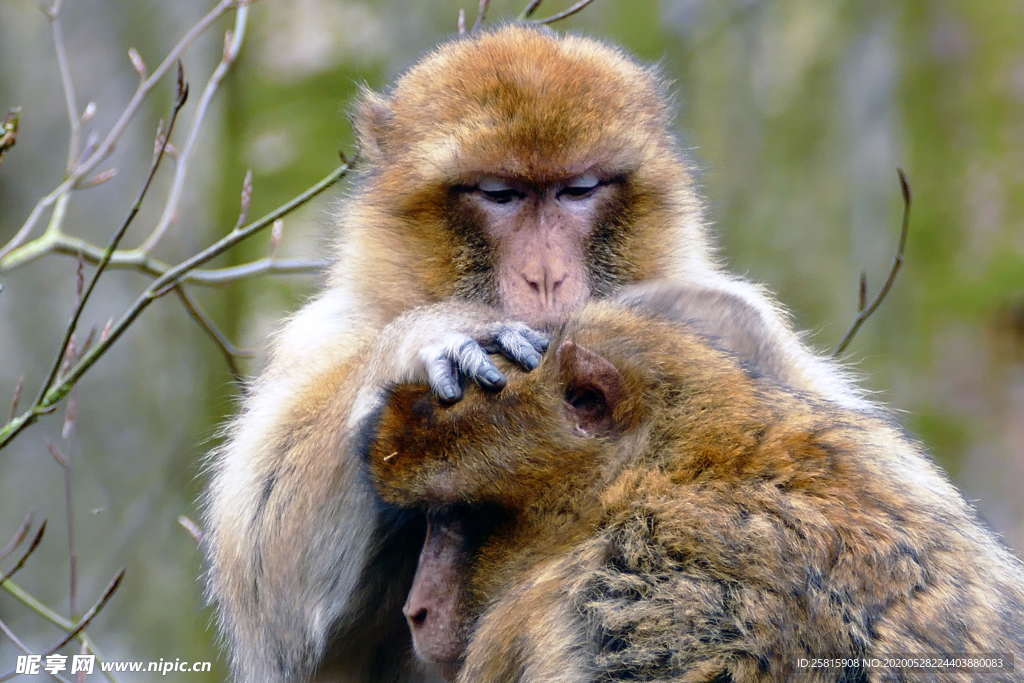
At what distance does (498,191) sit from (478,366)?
4.07 ft

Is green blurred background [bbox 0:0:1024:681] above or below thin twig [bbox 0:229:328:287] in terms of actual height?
below

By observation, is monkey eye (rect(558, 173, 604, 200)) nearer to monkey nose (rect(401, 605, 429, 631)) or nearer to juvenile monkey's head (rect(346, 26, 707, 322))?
juvenile monkey's head (rect(346, 26, 707, 322))

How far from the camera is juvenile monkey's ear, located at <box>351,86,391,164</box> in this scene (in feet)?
14.8

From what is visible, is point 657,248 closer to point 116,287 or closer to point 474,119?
point 474,119

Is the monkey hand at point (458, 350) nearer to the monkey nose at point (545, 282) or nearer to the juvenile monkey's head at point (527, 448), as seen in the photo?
the juvenile monkey's head at point (527, 448)

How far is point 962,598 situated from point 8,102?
6841 millimetres

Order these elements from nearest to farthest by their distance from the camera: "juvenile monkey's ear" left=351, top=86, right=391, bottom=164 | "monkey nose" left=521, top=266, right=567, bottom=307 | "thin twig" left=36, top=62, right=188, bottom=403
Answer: "thin twig" left=36, top=62, right=188, bottom=403 < "monkey nose" left=521, top=266, right=567, bottom=307 < "juvenile monkey's ear" left=351, top=86, right=391, bottom=164

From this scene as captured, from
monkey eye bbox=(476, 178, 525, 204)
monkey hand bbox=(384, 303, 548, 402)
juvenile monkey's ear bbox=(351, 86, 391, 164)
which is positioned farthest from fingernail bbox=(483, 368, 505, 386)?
juvenile monkey's ear bbox=(351, 86, 391, 164)

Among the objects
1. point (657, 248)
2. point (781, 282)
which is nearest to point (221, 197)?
point (781, 282)

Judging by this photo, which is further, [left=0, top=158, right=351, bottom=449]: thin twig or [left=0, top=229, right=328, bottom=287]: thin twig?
[left=0, top=229, right=328, bottom=287]: thin twig

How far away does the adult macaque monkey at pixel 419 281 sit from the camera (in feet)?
11.6

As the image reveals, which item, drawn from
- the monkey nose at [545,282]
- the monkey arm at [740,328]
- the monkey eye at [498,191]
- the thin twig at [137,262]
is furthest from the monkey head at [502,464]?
the thin twig at [137,262]

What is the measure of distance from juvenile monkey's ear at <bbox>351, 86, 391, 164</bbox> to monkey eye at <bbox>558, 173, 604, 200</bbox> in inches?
31.4

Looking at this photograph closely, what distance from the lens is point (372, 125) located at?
14.9ft
